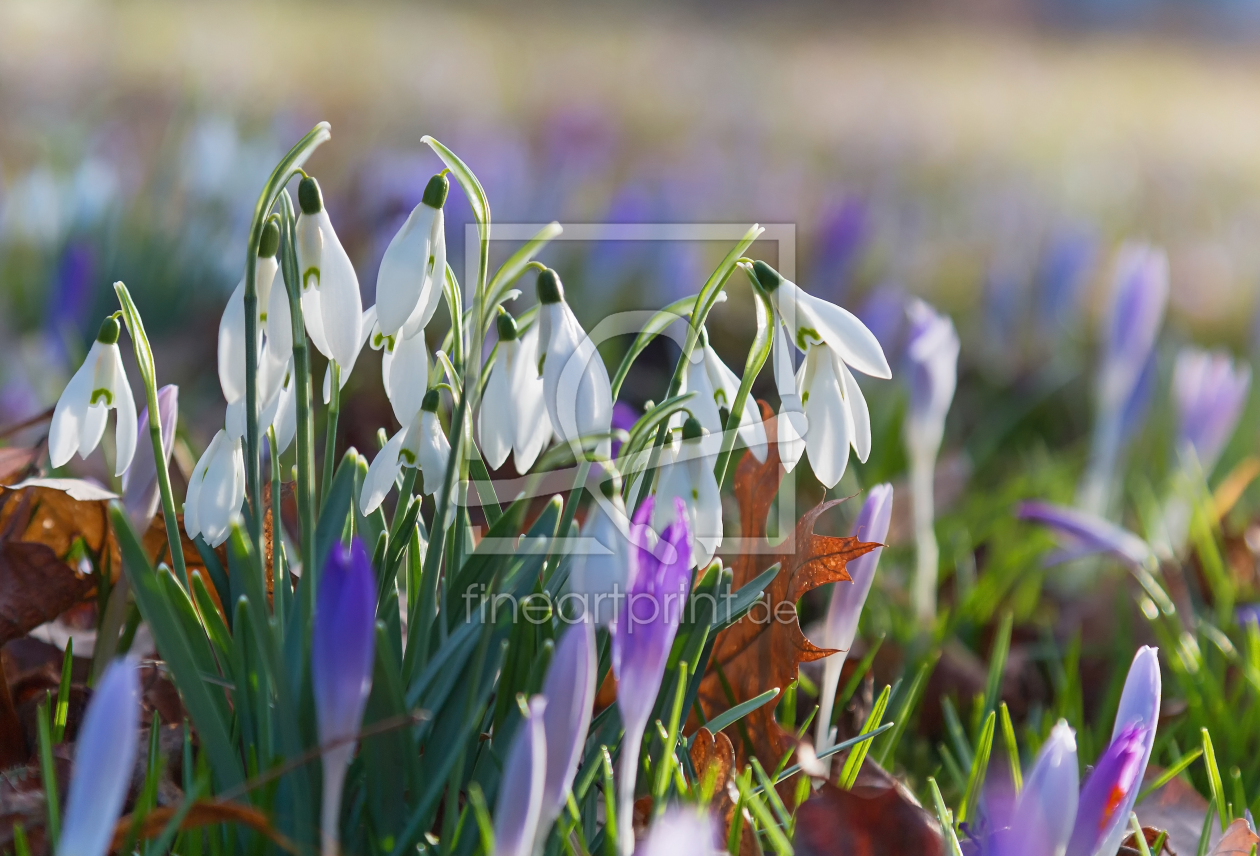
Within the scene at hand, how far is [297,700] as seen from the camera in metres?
0.80

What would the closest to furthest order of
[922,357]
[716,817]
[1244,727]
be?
1. [716,817]
2. [1244,727]
3. [922,357]

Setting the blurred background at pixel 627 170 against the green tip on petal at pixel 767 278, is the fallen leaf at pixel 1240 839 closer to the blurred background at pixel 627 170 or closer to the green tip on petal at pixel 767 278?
the green tip on petal at pixel 767 278

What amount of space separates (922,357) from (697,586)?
709 millimetres

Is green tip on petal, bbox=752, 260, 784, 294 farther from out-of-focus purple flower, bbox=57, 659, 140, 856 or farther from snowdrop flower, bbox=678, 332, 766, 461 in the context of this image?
out-of-focus purple flower, bbox=57, 659, 140, 856

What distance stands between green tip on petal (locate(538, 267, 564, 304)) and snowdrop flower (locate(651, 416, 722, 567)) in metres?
0.13

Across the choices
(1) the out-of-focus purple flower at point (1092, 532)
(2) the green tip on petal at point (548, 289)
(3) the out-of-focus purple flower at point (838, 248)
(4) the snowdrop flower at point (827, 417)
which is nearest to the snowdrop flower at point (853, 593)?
(4) the snowdrop flower at point (827, 417)

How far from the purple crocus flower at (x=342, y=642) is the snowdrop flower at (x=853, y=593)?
49 centimetres

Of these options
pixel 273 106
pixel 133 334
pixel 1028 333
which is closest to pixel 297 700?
pixel 133 334

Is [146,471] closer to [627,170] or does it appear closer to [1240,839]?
[1240,839]

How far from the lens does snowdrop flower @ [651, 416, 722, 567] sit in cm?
84

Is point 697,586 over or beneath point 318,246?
beneath

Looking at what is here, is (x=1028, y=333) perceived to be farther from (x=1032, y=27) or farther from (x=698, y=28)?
(x=1032, y=27)

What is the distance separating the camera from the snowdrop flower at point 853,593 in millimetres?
1008

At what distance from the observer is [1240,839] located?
0.88 metres
